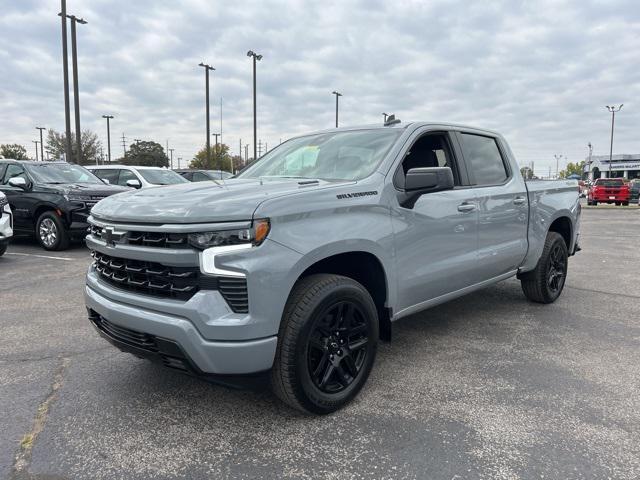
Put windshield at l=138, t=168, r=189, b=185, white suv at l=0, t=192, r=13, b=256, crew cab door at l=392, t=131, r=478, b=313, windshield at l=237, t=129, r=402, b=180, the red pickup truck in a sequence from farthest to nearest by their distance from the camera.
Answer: the red pickup truck < windshield at l=138, t=168, r=189, b=185 < white suv at l=0, t=192, r=13, b=256 < windshield at l=237, t=129, r=402, b=180 < crew cab door at l=392, t=131, r=478, b=313

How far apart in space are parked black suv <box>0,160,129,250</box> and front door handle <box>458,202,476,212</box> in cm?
702

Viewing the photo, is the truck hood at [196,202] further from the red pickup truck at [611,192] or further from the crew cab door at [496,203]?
the red pickup truck at [611,192]

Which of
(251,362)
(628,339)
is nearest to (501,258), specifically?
(628,339)

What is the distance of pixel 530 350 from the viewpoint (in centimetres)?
408

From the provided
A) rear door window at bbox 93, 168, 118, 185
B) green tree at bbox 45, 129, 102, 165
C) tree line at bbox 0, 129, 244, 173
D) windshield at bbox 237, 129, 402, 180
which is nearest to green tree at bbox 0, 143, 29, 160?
tree line at bbox 0, 129, 244, 173

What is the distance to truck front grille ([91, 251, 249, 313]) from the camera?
249cm


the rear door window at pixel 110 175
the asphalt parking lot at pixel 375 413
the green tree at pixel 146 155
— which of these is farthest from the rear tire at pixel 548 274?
the green tree at pixel 146 155

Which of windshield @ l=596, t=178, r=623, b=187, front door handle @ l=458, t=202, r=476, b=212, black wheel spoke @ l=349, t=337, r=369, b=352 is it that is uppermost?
windshield @ l=596, t=178, r=623, b=187

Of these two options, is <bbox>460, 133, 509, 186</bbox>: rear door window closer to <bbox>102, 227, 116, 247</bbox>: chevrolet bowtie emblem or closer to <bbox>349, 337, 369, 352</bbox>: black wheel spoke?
<bbox>349, 337, 369, 352</bbox>: black wheel spoke

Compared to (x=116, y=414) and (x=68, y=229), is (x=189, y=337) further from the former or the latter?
(x=68, y=229)

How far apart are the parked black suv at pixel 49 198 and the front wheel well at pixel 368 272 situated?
6.94 meters

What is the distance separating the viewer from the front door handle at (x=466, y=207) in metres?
3.93

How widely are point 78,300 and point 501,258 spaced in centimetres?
449

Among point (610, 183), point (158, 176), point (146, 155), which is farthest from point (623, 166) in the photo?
point (158, 176)
